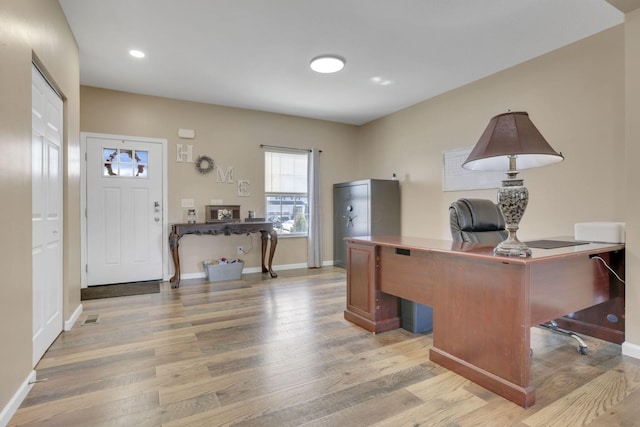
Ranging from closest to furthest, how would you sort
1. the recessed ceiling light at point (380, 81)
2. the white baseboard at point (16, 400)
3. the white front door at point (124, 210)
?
the white baseboard at point (16, 400), the recessed ceiling light at point (380, 81), the white front door at point (124, 210)

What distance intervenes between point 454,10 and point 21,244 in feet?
10.8

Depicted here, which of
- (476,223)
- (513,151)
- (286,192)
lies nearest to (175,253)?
(286,192)

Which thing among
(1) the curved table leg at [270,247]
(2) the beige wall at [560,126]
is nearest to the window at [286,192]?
(1) the curved table leg at [270,247]

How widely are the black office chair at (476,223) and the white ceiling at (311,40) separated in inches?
60.6

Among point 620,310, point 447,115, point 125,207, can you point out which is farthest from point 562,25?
point 125,207

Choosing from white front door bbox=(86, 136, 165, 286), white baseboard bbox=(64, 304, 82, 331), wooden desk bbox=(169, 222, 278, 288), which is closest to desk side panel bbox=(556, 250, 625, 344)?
wooden desk bbox=(169, 222, 278, 288)

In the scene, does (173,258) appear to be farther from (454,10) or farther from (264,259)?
(454,10)

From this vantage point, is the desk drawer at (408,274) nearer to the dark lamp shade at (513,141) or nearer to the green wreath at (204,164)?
the dark lamp shade at (513,141)

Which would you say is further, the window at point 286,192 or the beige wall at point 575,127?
the window at point 286,192

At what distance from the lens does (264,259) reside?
4977 mm

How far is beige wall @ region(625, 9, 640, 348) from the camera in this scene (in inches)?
83.4

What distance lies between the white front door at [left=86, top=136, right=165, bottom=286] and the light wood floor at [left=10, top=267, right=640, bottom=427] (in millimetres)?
1479

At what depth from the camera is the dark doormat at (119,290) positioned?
370 centimetres

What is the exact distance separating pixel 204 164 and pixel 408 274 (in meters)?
3.53
